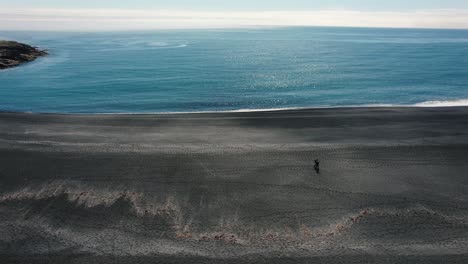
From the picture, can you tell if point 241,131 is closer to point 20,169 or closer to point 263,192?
point 263,192

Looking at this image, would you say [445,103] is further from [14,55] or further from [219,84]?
[14,55]

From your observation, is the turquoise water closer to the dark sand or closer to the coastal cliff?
the coastal cliff

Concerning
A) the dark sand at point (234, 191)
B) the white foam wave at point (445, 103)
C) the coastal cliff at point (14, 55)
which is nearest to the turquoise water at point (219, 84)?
the white foam wave at point (445, 103)

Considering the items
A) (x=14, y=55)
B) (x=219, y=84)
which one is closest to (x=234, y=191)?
(x=219, y=84)

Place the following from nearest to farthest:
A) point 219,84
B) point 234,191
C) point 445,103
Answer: point 234,191
point 445,103
point 219,84

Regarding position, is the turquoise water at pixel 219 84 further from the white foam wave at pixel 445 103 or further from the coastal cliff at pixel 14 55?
the coastal cliff at pixel 14 55

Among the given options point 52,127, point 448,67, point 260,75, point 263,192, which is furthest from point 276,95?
point 448,67
